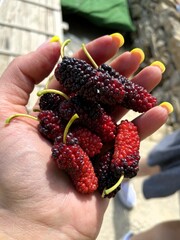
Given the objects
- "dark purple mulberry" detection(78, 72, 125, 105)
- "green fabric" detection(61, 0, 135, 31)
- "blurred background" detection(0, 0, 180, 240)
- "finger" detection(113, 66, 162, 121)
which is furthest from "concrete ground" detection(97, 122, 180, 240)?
"green fabric" detection(61, 0, 135, 31)

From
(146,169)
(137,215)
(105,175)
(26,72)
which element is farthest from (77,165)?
(137,215)

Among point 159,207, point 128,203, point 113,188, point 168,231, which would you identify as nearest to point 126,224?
point 128,203

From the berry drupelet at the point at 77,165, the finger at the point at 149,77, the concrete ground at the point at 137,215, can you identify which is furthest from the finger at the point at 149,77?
the concrete ground at the point at 137,215

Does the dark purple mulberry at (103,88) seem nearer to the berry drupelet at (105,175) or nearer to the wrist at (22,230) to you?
the berry drupelet at (105,175)

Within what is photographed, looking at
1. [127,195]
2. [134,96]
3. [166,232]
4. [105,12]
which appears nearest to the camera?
[134,96]

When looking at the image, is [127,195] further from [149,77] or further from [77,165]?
[77,165]

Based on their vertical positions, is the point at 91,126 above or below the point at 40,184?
above

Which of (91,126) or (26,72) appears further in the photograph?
(26,72)
